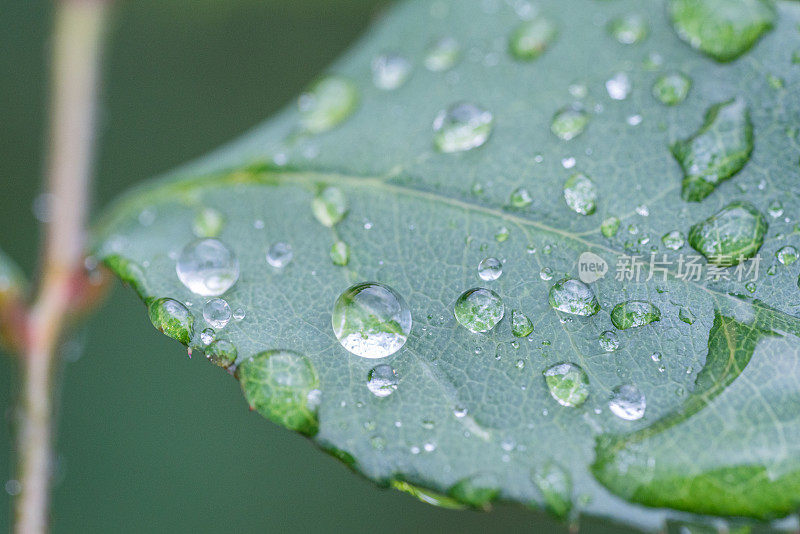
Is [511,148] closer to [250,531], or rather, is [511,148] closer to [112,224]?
[112,224]

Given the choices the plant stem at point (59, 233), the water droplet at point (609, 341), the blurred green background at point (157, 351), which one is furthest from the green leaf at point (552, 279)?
the blurred green background at point (157, 351)


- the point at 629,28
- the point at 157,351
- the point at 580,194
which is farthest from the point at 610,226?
the point at 157,351

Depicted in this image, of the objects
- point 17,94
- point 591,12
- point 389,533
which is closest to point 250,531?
point 389,533

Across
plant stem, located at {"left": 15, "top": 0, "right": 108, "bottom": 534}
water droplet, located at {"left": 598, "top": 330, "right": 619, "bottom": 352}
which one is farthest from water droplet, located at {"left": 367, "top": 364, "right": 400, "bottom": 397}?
plant stem, located at {"left": 15, "top": 0, "right": 108, "bottom": 534}

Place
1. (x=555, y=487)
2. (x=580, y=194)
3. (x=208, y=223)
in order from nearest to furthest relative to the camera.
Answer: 1. (x=555, y=487)
2. (x=580, y=194)
3. (x=208, y=223)

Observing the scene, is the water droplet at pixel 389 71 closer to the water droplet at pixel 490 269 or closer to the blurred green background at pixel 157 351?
the water droplet at pixel 490 269

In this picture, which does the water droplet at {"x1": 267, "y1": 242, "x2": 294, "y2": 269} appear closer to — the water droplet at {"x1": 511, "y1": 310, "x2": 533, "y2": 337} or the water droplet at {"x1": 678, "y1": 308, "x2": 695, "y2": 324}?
the water droplet at {"x1": 511, "y1": 310, "x2": 533, "y2": 337}

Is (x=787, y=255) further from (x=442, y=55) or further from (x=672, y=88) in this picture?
(x=442, y=55)
